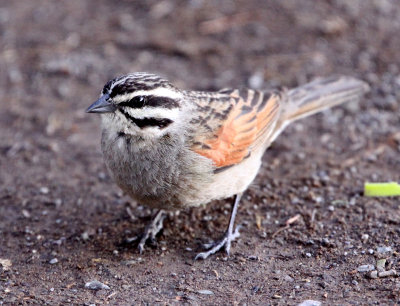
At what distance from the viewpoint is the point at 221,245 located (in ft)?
22.2

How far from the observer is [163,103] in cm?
635

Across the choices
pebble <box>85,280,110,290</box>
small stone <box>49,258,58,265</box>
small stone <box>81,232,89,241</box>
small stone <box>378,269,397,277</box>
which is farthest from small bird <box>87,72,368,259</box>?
small stone <box>378,269,397,277</box>

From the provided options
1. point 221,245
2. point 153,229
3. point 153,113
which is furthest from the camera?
point 153,229

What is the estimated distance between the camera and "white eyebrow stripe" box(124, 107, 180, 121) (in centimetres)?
619

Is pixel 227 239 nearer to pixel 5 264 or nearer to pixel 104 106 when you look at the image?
pixel 104 106

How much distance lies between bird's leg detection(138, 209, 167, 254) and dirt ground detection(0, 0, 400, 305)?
0.10 metres

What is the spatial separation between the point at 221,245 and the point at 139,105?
6.00 ft

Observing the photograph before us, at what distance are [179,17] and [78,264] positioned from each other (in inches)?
259

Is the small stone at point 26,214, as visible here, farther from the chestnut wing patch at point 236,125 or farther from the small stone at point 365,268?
the small stone at point 365,268

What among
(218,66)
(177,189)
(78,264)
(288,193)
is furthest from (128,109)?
(218,66)

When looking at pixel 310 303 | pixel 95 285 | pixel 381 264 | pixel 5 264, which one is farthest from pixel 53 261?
pixel 381 264

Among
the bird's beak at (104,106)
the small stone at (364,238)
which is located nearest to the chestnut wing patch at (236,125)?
the bird's beak at (104,106)

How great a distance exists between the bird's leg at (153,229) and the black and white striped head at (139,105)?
1.20 m

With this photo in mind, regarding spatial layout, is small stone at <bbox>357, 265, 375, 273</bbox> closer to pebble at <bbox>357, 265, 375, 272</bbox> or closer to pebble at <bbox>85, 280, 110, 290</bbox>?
pebble at <bbox>357, 265, 375, 272</bbox>
